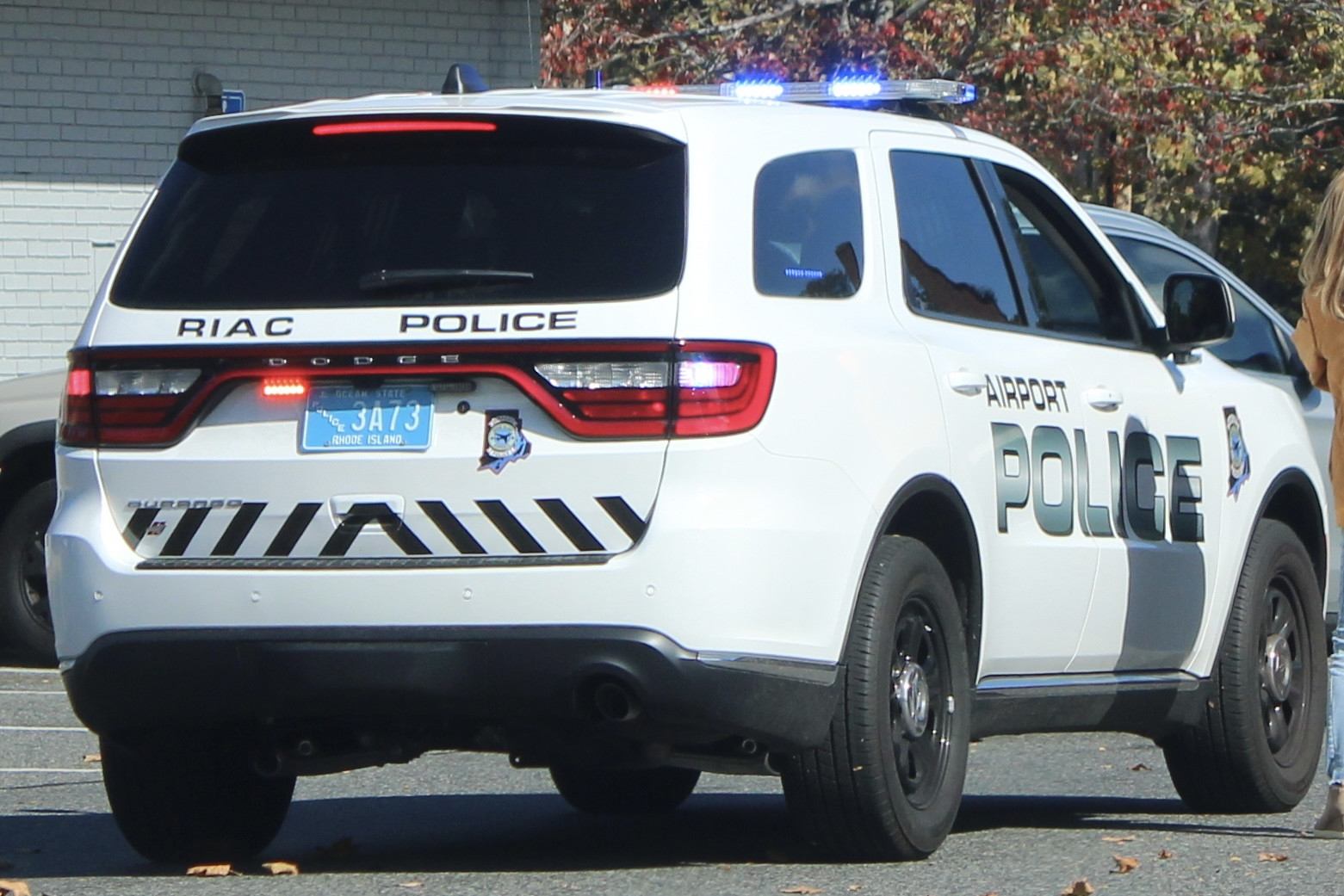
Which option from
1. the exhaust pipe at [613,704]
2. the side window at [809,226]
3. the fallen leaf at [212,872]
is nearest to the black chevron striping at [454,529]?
the exhaust pipe at [613,704]

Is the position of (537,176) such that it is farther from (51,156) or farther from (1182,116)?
(1182,116)

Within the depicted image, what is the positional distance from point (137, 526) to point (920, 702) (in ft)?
6.07

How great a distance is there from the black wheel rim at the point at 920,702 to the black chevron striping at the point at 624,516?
2.67 feet

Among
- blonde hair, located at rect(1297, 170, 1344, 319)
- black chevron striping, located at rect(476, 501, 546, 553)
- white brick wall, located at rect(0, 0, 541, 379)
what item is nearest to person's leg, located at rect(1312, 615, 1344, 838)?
blonde hair, located at rect(1297, 170, 1344, 319)

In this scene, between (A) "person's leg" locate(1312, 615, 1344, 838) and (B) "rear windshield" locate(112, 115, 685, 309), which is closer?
(B) "rear windshield" locate(112, 115, 685, 309)

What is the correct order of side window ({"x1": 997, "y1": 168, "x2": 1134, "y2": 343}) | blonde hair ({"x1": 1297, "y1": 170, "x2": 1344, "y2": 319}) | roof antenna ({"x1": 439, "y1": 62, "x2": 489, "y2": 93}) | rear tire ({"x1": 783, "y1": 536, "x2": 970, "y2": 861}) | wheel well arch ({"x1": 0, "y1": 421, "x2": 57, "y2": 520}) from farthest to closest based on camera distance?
wheel well arch ({"x1": 0, "y1": 421, "x2": 57, "y2": 520}), side window ({"x1": 997, "y1": 168, "x2": 1134, "y2": 343}), blonde hair ({"x1": 1297, "y1": 170, "x2": 1344, "y2": 319}), roof antenna ({"x1": 439, "y1": 62, "x2": 489, "y2": 93}), rear tire ({"x1": 783, "y1": 536, "x2": 970, "y2": 861})

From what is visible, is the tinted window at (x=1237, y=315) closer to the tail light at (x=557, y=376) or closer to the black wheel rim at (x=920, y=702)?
the black wheel rim at (x=920, y=702)

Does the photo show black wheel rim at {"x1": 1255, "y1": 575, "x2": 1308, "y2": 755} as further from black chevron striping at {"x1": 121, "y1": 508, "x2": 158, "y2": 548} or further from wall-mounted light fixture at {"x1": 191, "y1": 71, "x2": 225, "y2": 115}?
wall-mounted light fixture at {"x1": 191, "y1": 71, "x2": 225, "y2": 115}

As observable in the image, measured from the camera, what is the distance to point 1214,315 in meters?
7.46

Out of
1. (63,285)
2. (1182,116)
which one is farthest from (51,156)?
(1182,116)

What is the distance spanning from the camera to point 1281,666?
26.2 feet

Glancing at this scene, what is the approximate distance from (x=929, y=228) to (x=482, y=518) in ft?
5.16

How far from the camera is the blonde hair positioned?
6.82 m

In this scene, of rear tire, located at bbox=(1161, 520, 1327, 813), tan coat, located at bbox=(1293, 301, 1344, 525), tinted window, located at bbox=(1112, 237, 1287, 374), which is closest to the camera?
tan coat, located at bbox=(1293, 301, 1344, 525)
